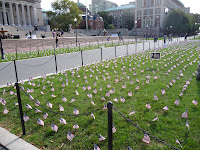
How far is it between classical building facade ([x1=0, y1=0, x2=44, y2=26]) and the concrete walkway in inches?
2130

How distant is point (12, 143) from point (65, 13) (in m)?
65.5

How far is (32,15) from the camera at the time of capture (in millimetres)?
58625

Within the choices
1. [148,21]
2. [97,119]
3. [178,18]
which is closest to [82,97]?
[97,119]

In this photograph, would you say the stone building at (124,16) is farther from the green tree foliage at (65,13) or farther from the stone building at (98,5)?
the green tree foliage at (65,13)

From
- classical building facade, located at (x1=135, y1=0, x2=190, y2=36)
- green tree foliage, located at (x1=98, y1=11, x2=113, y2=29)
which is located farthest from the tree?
green tree foliage, located at (x1=98, y1=11, x2=113, y2=29)

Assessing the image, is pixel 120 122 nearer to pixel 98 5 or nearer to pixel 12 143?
pixel 12 143

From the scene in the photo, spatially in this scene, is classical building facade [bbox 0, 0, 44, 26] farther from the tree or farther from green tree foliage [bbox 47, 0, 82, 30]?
the tree

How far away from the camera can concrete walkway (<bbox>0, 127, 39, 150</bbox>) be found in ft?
10.7

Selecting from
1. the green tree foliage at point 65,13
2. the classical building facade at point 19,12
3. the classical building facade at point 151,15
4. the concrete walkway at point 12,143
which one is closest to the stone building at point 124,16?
the classical building facade at point 151,15

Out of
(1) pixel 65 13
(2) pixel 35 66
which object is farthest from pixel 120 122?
(1) pixel 65 13

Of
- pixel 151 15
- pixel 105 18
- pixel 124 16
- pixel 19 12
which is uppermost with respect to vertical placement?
pixel 124 16

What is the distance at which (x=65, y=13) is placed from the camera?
63125mm

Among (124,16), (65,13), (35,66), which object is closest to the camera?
(35,66)

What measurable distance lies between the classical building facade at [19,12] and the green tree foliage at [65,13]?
659 centimetres
